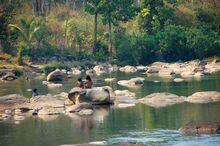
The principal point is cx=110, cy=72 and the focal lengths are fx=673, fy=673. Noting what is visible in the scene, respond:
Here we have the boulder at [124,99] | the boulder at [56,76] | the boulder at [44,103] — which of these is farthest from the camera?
the boulder at [56,76]

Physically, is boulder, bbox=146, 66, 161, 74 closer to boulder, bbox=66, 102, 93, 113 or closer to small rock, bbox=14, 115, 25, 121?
boulder, bbox=66, 102, 93, 113

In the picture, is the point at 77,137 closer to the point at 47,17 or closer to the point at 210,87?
the point at 210,87

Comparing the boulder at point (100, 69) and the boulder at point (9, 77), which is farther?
the boulder at point (100, 69)

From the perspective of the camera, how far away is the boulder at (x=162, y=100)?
38.8 meters

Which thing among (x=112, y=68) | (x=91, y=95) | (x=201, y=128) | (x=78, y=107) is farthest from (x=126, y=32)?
(x=201, y=128)

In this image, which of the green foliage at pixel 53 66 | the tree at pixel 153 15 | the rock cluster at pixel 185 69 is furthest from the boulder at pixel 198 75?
the tree at pixel 153 15

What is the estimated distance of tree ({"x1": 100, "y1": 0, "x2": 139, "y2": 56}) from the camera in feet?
268

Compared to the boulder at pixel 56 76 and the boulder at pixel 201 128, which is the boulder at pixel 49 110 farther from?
the boulder at pixel 56 76

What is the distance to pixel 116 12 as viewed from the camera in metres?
83.9

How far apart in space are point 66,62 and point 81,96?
39382 mm

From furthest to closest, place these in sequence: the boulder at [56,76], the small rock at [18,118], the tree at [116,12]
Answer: the tree at [116,12]
the boulder at [56,76]
the small rock at [18,118]

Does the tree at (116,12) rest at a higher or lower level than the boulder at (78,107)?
higher

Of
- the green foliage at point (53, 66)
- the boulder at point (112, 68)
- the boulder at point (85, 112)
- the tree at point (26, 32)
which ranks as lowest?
the boulder at point (85, 112)

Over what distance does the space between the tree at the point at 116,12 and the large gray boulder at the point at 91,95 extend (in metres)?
43.4
